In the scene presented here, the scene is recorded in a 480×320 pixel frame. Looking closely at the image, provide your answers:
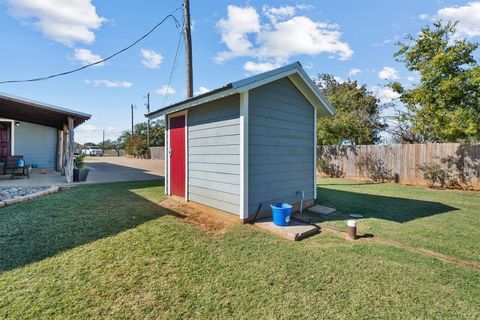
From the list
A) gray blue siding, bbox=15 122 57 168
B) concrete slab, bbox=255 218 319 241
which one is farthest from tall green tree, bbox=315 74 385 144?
gray blue siding, bbox=15 122 57 168

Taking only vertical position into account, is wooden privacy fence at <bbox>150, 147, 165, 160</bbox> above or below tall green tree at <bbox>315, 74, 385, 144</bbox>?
below

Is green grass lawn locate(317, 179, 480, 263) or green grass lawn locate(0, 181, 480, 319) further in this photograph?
green grass lawn locate(317, 179, 480, 263)

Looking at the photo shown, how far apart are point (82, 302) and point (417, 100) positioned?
39.0 feet

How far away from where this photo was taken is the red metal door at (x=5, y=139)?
1106 centimetres

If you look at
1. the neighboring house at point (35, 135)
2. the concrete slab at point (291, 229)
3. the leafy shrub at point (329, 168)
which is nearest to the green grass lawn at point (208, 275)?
the concrete slab at point (291, 229)

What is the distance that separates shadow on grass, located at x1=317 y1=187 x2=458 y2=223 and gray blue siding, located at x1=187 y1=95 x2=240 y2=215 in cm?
221

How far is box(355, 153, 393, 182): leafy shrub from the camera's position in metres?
11.0

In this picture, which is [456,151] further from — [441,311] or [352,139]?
[441,311]

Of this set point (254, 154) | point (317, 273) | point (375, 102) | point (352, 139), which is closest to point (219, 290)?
point (317, 273)

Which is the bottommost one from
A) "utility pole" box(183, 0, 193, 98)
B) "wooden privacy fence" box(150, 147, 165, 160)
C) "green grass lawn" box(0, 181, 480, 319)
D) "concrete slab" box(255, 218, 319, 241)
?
"green grass lawn" box(0, 181, 480, 319)

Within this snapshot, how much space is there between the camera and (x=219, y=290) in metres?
2.52

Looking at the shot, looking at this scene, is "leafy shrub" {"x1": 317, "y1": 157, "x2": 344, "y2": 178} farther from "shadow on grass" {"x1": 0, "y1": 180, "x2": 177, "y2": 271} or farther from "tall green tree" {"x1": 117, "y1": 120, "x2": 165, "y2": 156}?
"tall green tree" {"x1": 117, "y1": 120, "x2": 165, "y2": 156}

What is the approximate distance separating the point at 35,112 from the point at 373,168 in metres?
→ 14.9

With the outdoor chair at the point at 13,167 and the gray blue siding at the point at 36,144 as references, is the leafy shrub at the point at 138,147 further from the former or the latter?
the outdoor chair at the point at 13,167
